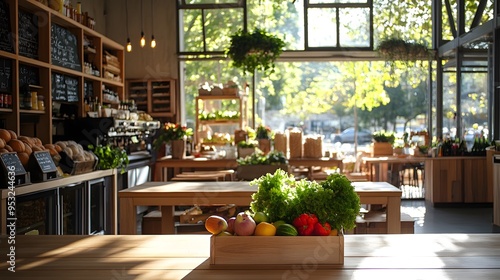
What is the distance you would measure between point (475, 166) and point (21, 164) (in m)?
7.56

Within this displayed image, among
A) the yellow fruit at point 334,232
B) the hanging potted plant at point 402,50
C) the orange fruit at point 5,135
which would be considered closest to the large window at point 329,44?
the hanging potted plant at point 402,50

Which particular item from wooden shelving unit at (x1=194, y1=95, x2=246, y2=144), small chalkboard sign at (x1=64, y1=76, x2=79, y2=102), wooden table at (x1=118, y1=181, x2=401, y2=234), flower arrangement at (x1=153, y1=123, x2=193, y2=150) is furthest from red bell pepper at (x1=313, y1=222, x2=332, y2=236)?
wooden shelving unit at (x1=194, y1=95, x2=246, y2=144)

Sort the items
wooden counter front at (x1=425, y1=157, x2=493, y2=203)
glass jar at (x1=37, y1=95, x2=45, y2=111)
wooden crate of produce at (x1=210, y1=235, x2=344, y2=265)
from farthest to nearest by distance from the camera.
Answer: wooden counter front at (x1=425, y1=157, x2=493, y2=203)
glass jar at (x1=37, y1=95, x2=45, y2=111)
wooden crate of produce at (x1=210, y1=235, x2=344, y2=265)

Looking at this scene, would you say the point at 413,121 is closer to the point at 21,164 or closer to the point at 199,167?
the point at 199,167

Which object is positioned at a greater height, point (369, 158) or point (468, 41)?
point (468, 41)

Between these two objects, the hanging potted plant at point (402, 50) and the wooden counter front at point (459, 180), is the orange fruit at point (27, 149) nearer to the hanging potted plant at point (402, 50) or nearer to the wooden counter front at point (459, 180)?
the wooden counter front at point (459, 180)

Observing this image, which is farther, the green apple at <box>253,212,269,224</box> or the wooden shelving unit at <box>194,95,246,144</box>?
the wooden shelving unit at <box>194,95,246,144</box>

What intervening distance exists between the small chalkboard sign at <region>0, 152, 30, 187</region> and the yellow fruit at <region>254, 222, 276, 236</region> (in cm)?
249

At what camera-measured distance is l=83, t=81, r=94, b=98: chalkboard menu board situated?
9.08 metres

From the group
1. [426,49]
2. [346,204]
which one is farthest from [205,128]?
[346,204]

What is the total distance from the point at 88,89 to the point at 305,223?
23.7ft

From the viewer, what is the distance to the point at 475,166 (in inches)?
400

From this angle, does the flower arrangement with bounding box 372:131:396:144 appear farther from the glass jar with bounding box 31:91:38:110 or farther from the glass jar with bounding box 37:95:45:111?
the glass jar with bounding box 31:91:38:110

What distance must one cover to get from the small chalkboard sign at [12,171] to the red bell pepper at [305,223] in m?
→ 2.57
